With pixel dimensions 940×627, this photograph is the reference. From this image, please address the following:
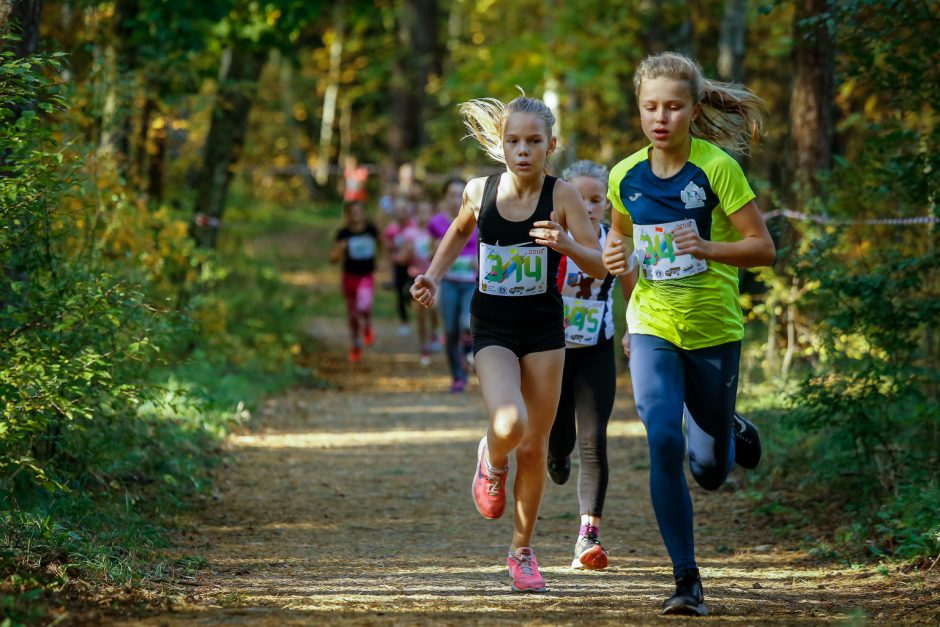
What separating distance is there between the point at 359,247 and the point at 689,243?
12.0 meters

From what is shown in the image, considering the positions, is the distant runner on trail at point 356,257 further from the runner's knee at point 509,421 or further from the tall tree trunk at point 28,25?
the runner's knee at point 509,421

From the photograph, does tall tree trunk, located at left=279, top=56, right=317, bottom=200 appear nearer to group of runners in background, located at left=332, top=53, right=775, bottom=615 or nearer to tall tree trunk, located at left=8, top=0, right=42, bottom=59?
tall tree trunk, located at left=8, top=0, right=42, bottom=59

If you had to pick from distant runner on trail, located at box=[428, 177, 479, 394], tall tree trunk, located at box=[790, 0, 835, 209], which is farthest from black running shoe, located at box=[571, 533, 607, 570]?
distant runner on trail, located at box=[428, 177, 479, 394]

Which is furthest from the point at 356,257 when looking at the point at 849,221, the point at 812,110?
the point at 849,221

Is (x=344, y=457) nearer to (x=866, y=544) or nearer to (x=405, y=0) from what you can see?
(x=866, y=544)

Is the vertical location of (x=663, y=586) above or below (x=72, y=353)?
below

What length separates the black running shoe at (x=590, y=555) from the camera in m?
6.17

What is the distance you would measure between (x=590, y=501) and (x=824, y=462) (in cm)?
220

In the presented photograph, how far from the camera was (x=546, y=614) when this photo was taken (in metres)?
5.14

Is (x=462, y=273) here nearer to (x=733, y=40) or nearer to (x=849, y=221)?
(x=733, y=40)

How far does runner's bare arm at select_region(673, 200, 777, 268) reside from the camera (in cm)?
501

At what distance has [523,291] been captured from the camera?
566 cm

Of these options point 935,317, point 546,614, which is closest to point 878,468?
point 935,317

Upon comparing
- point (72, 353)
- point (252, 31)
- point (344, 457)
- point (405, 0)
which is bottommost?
point (344, 457)
